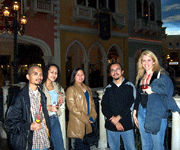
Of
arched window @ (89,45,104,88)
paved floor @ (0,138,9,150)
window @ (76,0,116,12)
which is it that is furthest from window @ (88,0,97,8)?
paved floor @ (0,138,9,150)

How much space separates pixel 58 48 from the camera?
10.9m

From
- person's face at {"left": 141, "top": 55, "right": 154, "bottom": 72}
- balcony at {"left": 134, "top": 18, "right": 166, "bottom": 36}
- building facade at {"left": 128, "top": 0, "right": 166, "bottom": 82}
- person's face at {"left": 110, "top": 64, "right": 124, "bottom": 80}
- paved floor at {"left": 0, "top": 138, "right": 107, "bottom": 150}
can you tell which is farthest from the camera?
building facade at {"left": 128, "top": 0, "right": 166, "bottom": 82}

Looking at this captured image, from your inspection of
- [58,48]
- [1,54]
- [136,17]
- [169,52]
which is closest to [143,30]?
[136,17]

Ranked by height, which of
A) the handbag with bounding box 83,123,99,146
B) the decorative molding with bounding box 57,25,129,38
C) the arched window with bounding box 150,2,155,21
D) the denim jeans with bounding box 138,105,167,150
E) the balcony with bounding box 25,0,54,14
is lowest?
the handbag with bounding box 83,123,99,146

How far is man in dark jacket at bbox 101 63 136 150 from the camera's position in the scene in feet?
9.04

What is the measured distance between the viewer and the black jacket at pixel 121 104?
2.76 metres

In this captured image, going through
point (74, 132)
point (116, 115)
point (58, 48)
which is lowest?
point (74, 132)

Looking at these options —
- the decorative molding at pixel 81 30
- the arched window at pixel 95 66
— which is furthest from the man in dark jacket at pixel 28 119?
the arched window at pixel 95 66

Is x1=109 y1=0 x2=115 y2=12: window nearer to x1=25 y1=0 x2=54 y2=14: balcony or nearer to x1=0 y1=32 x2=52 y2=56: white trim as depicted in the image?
x1=25 y1=0 x2=54 y2=14: balcony

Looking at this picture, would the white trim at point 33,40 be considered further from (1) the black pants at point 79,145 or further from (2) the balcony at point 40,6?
(1) the black pants at point 79,145

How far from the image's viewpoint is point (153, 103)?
2.41 meters

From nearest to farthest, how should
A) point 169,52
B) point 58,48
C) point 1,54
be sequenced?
1. point 58,48
2. point 1,54
3. point 169,52

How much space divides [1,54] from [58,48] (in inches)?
228

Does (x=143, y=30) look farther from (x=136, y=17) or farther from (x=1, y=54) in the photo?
(x=1, y=54)
